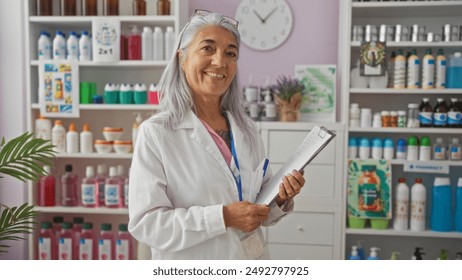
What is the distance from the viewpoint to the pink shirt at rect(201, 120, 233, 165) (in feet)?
4.40

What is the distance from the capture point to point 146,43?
9.42 feet

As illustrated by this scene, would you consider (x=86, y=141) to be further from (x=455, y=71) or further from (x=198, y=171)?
(x=455, y=71)

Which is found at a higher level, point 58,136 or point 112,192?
point 58,136

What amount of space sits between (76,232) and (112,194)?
38 centimetres

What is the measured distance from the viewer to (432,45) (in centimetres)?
269

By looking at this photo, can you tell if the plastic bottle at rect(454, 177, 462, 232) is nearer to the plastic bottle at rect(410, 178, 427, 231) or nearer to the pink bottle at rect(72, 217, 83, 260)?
the plastic bottle at rect(410, 178, 427, 231)

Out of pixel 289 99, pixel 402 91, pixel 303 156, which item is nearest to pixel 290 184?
pixel 303 156

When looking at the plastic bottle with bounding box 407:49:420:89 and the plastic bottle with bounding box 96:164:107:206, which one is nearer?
the plastic bottle with bounding box 407:49:420:89

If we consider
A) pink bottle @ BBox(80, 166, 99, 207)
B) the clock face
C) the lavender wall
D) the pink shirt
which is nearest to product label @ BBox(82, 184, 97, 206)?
pink bottle @ BBox(80, 166, 99, 207)

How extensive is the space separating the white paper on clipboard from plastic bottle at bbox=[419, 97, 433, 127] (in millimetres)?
1711

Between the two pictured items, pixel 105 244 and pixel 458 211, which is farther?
pixel 105 244

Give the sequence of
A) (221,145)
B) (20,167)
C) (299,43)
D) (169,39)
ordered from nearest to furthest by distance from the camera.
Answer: (221,145) < (20,167) < (169,39) < (299,43)

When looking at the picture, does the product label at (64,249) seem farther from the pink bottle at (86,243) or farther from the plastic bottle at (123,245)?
the plastic bottle at (123,245)

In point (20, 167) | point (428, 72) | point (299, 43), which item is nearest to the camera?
point (20, 167)
